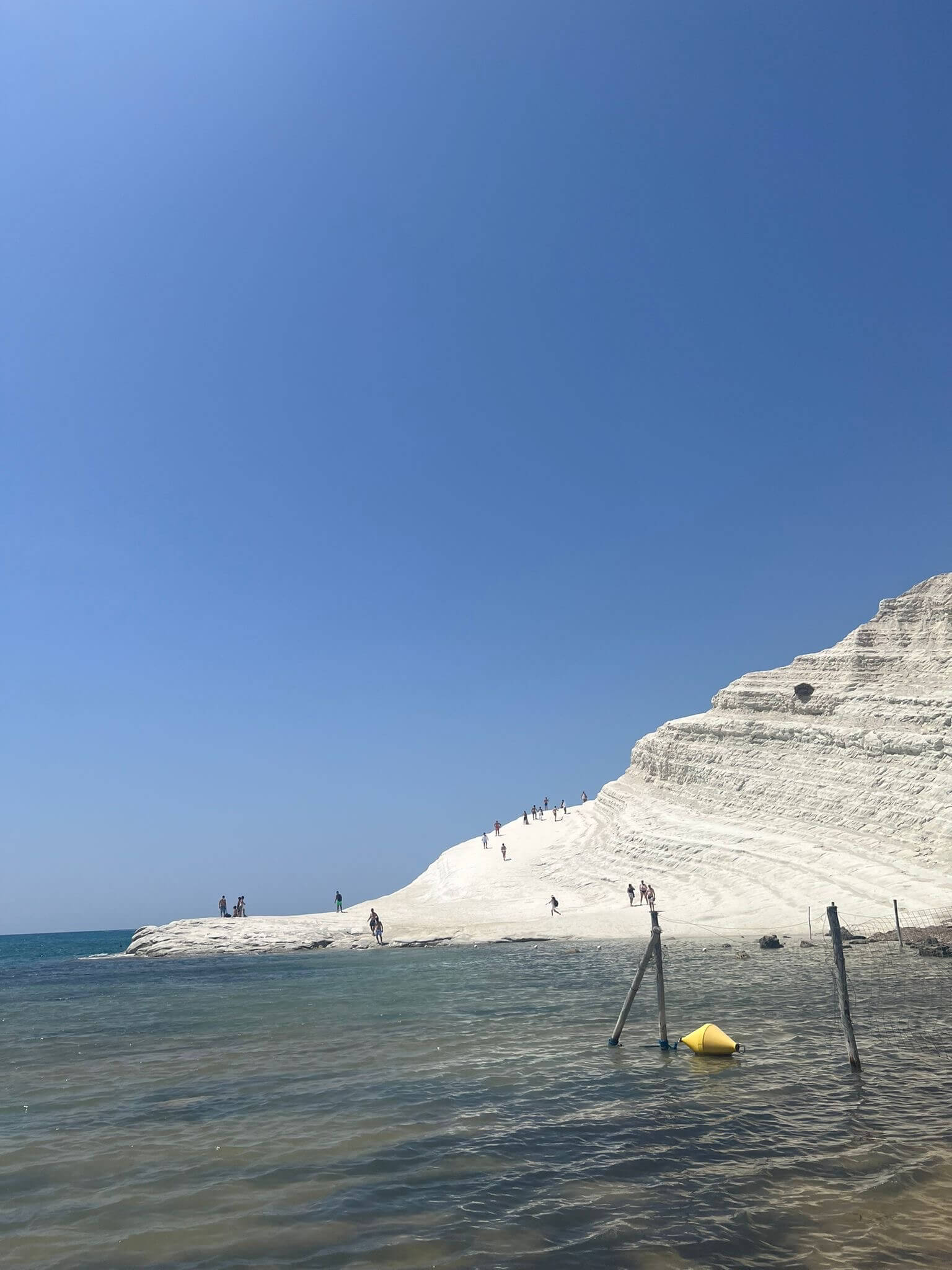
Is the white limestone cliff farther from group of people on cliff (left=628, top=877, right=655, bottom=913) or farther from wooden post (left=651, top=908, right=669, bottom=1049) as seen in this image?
wooden post (left=651, top=908, right=669, bottom=1049)

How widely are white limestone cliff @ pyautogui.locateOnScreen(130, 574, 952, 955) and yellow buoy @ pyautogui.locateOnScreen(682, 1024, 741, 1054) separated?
68.6 feet

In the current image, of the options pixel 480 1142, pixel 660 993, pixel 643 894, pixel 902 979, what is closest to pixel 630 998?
pixel 660 993

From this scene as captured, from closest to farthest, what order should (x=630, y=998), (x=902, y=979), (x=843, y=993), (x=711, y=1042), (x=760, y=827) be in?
(x=843, y=993), (x=711, y=1042), (x=630, y=998), (x=902, y=979), (x=760, y=827)

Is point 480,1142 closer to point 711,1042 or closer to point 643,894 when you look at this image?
point 711,1042

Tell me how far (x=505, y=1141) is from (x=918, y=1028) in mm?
9715

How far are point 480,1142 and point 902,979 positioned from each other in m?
15.9

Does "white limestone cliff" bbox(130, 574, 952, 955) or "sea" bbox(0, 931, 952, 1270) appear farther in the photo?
"white limestone cliff" bbox(130, 574, 952, 955)

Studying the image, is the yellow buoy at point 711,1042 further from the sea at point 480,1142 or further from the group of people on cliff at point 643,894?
the group of people on cliff at point 643,894

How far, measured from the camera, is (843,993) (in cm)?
1348

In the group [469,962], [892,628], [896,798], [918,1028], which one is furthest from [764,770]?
[918,1028]

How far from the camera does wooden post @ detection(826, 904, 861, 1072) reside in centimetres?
1298

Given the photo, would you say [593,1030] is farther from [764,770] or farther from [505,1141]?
[764,770]

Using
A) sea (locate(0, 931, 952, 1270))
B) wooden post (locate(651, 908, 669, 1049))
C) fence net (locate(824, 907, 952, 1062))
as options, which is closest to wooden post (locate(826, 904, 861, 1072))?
sea (locate(0, 931, 952, 1270))

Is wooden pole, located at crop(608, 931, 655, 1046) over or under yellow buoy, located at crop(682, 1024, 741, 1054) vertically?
over
